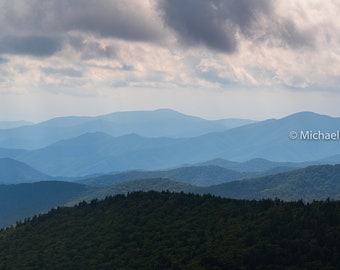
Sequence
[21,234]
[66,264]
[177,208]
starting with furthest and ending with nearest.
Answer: [21,234] < [177,208] < [66,264]

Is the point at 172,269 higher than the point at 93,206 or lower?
lower

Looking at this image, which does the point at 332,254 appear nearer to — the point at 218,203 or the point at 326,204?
the point at 326,204

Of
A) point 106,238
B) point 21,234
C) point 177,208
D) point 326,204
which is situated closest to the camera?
point 326,204

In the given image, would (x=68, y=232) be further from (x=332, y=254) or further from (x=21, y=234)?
(x=332, y=254)

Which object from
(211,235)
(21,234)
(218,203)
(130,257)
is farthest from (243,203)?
(21,234)

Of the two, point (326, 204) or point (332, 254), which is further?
point (326, 204)

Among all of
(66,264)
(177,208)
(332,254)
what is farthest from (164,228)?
(332,254)
